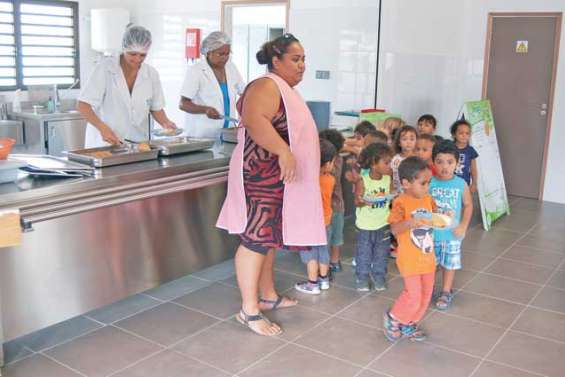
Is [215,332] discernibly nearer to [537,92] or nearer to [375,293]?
[375,293]

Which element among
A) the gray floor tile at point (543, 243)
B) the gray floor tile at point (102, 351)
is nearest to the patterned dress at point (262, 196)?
the gray floor tile at point (102, 351)

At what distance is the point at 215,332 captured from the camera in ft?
9.49

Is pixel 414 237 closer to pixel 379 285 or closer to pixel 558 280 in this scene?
pixel 379 285

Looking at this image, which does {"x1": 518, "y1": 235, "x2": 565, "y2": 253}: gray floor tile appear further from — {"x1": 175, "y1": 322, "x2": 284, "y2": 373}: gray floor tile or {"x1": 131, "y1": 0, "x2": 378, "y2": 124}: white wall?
{"x1": 175, "y1": 322, "x2": 284, "y2": 373}: gray floor tile

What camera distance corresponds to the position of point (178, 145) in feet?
10.6

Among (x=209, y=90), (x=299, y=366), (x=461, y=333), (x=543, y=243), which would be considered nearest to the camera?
(x=299, y=366)

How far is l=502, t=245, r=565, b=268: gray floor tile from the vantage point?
4090mm

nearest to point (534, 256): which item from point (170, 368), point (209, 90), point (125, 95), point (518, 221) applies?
point (518, 221)

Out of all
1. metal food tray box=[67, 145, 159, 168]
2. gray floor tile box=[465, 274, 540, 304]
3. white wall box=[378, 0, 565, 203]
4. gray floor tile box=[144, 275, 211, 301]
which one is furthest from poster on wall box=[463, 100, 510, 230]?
metal food tray box=[67, 145, 159, 168]

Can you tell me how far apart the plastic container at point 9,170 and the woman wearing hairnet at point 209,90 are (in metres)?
1.49

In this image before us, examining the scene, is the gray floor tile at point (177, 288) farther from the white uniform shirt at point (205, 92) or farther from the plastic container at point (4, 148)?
the plastic container at point (4, 148)

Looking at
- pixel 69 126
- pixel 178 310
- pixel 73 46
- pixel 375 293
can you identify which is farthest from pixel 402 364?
pixel 73 46

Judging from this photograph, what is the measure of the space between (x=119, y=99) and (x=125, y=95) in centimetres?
4

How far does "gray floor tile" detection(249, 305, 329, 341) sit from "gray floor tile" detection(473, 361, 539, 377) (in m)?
0.82
